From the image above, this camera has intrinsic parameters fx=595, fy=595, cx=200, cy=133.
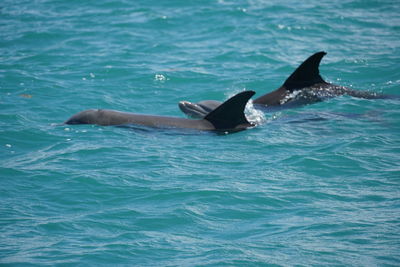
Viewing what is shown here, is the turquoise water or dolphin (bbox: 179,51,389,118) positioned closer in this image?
the turquoise water

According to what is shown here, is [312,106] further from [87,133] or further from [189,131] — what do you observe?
[87,133]

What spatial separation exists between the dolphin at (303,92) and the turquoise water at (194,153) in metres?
0.41

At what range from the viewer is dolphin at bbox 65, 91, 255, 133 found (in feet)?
43.7

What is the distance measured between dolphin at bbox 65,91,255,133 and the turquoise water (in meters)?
0.38

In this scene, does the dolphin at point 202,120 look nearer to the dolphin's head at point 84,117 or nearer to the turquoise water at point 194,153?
the dolphin's head at point 84,117

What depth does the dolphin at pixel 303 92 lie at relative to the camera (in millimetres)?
15234

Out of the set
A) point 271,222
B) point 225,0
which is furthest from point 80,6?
point 271,222

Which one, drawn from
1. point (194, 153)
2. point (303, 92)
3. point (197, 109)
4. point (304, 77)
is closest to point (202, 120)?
point (197, 109)

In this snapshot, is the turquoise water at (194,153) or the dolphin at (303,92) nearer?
the turquoise water at (194,153)

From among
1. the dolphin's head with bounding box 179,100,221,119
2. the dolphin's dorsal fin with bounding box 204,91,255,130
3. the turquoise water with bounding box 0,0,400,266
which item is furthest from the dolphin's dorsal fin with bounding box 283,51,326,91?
the dolphin's dorsal fin with bounding box 204,91,255,130

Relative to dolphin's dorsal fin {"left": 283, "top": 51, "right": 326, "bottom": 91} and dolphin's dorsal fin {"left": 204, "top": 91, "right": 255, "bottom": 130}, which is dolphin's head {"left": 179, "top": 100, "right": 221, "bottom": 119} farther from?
dolphin's dorsal fin {"left": 283, "top": 51, "right": 326, "bottom": 91}

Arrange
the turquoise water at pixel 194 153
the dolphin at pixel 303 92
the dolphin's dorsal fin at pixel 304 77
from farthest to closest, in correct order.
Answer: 1. the dolphin's dorsal fin at pixel 304 77
2. the dolphin at pixel 303 92
3. the turquoise water at pixel 194 153

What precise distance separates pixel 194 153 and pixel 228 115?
1834 millimetres

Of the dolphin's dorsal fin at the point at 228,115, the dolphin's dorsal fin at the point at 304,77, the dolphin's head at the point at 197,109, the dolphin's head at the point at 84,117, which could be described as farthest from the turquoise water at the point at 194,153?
the dolphin's head at the point at 197,109
